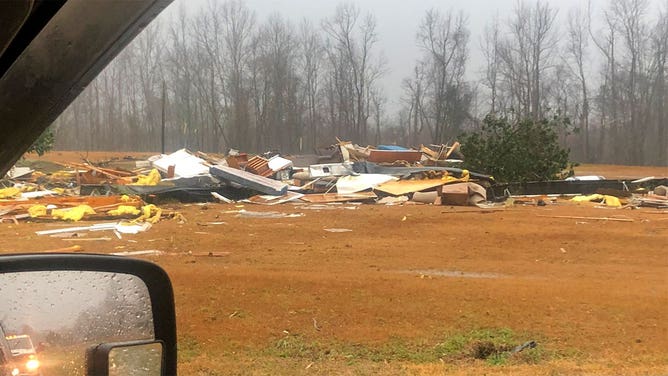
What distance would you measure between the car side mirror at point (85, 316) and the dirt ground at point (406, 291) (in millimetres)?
3408

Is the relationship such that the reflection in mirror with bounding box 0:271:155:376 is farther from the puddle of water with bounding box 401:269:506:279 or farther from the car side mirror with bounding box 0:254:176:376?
the puddle of water with bounding box 401:269:506:279

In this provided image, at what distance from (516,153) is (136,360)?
20.3 meters

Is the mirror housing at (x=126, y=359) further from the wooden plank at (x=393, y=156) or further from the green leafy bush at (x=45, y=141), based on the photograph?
the wooden plank at (x=393, y=156)

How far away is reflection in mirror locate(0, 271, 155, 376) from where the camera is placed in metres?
1.49

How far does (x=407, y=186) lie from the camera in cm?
1956

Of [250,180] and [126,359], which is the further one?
[250,180]

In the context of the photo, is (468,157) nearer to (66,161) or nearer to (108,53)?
(66,161)

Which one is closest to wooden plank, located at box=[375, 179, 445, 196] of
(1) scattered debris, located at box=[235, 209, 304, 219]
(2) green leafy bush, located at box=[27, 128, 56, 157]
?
(1) scattered debris, located at box=[235, 209, 304, 219]

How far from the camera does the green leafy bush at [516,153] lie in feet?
67.2

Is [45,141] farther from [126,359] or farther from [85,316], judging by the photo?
[126,359]

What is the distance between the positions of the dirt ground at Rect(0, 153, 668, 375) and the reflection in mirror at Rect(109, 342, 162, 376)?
3501 millimetres

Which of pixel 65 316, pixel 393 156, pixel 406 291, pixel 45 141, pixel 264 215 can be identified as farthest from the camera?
pixel 393 156

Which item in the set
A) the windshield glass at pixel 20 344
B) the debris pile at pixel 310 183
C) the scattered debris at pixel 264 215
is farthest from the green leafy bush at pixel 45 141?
the scattered debris at pixel 264 215

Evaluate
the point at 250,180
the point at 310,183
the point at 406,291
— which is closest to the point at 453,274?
the point at 406,291
